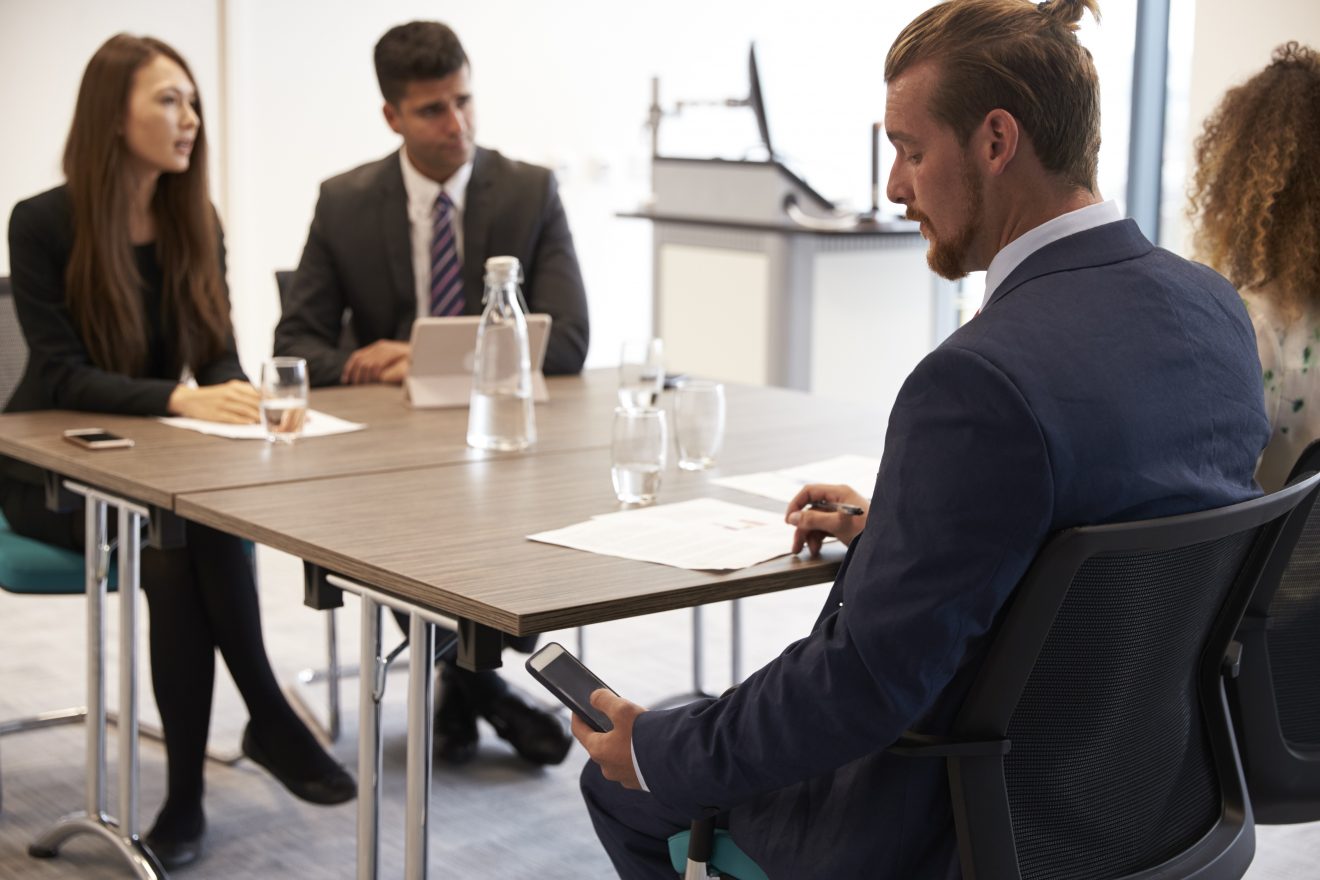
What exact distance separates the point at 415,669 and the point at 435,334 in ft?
3.36

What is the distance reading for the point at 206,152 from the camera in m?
2.93

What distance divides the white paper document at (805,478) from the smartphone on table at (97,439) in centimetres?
89

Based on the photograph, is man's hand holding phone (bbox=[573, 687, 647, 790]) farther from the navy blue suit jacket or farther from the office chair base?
the office chair base

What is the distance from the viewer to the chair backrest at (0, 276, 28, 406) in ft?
9.66

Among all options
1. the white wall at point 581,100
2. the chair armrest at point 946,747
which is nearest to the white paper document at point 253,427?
the chair armrest at point 946,747

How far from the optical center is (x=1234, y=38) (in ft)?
14.6

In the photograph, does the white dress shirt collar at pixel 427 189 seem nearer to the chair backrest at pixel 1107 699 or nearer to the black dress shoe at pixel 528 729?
the black dress shoe at pixel 528 729

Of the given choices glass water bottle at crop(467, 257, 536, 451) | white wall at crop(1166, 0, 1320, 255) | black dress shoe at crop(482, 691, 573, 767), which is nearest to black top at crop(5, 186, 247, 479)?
glass water bottle at crop(467, 257, 536, 451)

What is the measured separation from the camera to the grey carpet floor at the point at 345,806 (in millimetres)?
2551

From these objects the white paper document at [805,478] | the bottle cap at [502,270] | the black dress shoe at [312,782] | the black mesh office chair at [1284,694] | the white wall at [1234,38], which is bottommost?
the black dress shoe at [312,782]

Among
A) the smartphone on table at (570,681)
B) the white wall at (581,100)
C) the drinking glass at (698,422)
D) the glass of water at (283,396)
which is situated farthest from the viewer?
the white wall at (581,100)

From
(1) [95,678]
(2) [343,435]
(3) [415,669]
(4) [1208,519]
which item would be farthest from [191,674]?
(4) [1208,519]

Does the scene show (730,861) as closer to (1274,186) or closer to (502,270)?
(1274,186)

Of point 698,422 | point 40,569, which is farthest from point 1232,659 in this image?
point 40,569
